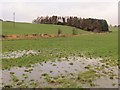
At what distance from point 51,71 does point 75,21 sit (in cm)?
15177

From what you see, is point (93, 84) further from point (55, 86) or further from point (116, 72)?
point (116, 72)

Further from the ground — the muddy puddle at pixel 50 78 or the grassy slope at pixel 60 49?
the grassy slope at pixel 60 49

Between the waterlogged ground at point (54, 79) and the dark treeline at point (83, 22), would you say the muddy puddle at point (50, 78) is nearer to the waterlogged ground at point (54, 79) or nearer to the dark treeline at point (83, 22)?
the waterlogged ground at point (54, 79)

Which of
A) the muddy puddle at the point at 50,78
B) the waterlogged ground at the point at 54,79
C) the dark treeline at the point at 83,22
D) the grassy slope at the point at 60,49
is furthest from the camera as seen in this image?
the dark treeline at the point at 83,22

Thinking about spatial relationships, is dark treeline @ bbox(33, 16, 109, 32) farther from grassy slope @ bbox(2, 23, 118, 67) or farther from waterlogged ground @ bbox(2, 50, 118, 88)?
waterlogged ground @ bbox(2, 50, 118, 88)

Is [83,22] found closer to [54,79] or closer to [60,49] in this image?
[60,49]

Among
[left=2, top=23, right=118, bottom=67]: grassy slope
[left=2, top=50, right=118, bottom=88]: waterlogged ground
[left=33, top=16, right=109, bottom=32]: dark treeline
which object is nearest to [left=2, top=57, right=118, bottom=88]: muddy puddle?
[left=2, top=50, right=118, bottom=88]: waterlogged ground

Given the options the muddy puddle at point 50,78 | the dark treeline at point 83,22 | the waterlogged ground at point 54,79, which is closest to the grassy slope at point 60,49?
the muddy puddle at point 50,78

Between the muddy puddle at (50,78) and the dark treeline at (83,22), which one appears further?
the dark treeline at (83,22)

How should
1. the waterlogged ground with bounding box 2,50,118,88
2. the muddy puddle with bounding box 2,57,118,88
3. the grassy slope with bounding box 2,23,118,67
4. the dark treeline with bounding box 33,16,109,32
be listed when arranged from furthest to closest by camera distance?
1. the dark treeline with bounding box 33,16,109,32
2. the grassy slope with bounding box 2,23,118,67
3. the muddy puddle with bounding box 2,57,118,88
4. the waterlogged ground with bounding box 2,50,118,88

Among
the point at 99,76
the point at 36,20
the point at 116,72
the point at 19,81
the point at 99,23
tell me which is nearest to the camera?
the point at 19,81

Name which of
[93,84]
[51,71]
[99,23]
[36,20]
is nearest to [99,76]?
[93,84]

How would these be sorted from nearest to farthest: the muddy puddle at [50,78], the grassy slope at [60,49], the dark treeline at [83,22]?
the muddy puddle at [50,78]
the grassy slope at [60,49]
the dark treeline at [83,22]

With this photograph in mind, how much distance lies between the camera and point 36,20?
607 feet
